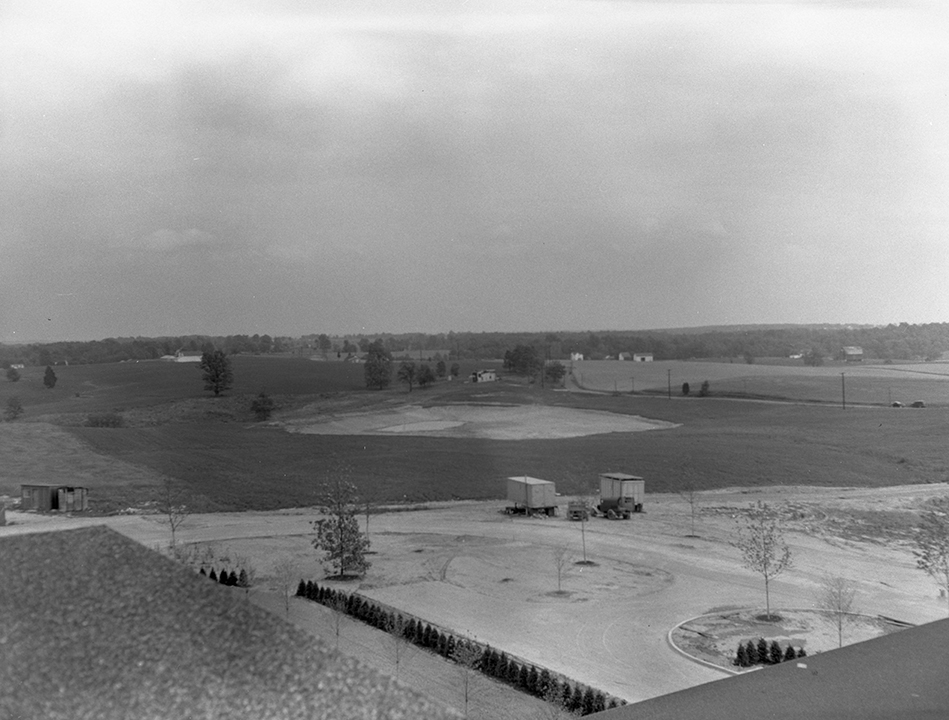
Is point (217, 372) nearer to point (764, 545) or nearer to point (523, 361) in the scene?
point (523, 361)

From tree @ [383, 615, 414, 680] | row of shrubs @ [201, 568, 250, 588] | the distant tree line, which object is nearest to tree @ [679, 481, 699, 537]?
the distant tree line

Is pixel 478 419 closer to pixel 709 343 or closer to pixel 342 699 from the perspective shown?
pixel 709 343

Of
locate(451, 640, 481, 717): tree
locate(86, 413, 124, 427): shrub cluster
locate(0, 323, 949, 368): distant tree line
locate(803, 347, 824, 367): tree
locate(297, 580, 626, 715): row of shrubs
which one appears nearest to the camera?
locate(297, 580, 626, 715): row of shrubs

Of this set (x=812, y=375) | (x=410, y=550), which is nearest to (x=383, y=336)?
(x=410, y=550)

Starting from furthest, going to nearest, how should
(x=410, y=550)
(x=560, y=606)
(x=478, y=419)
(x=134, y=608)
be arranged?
1. (x=478, y=419)
2. (x=410, y=550)
3. (x=560, y=606)
4. (x=134, y=608)

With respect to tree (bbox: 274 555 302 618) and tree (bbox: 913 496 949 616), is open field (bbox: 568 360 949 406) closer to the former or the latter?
tree (bbox: 913 496 949 616)
